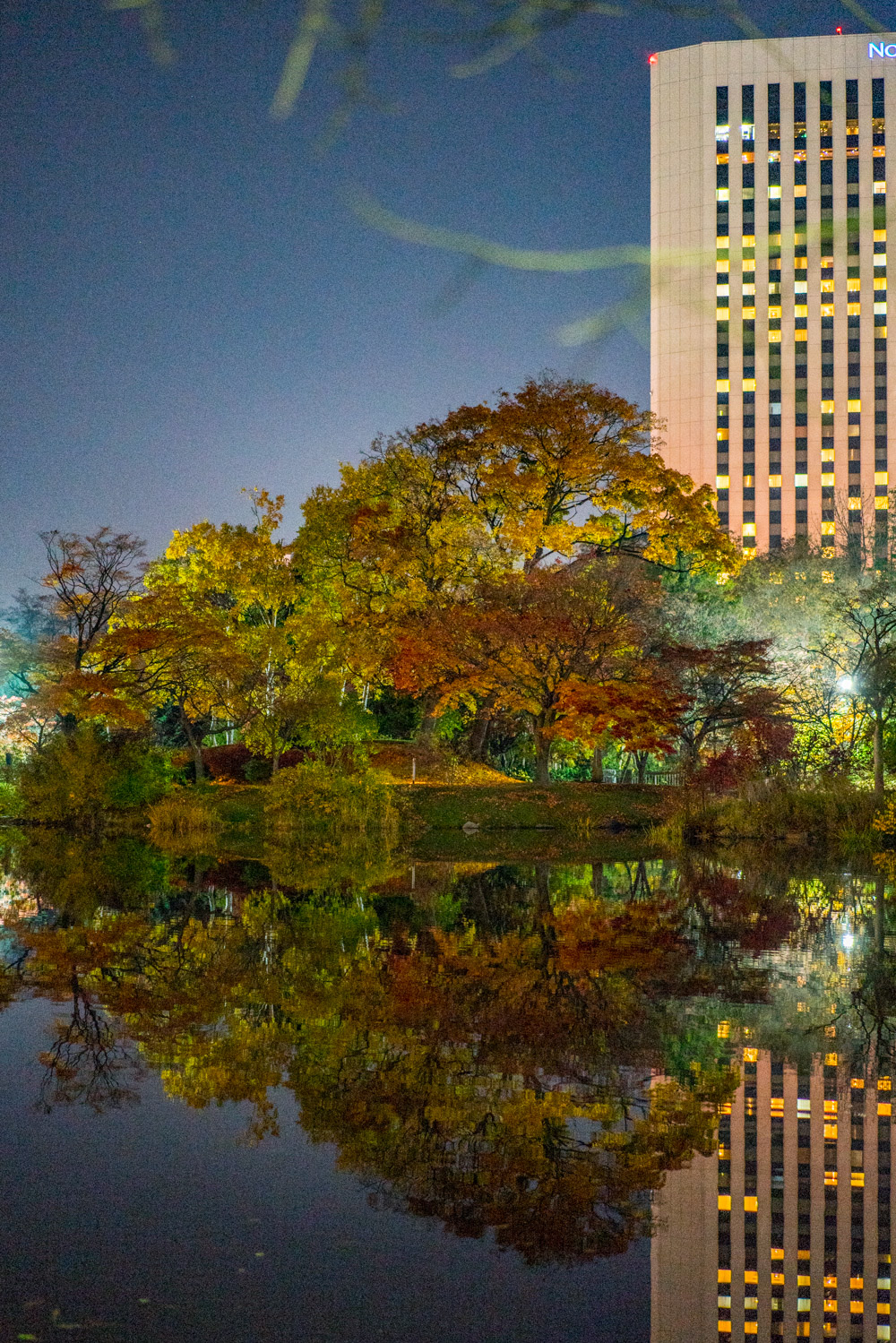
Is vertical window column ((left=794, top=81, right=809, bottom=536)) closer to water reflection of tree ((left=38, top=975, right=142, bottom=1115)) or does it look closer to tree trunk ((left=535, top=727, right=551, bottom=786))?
tree trunk ((left=535, top=727, right=551, bottom=786))

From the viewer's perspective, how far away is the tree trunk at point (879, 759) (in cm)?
2425

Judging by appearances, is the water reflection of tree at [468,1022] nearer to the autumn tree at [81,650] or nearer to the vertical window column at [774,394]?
the autumn tree at [81,650]

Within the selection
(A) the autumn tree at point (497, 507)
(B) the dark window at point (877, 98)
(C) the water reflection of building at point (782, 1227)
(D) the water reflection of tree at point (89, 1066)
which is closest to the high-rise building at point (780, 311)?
(B) the dark window at point (877, 98)

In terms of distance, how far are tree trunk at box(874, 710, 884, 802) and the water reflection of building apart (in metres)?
19.7

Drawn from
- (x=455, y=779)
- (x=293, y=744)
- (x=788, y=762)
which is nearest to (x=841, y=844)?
(x=788, y=762)

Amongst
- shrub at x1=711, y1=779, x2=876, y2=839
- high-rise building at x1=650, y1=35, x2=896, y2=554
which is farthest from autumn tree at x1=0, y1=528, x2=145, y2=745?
high-rise building at x1=650, y1=35, x2=896, y2=554

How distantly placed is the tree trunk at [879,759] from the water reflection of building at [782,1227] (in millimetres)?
19657

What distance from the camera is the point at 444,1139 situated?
199 inches

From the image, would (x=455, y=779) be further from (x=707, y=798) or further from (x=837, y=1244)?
(x=837, y=1244)

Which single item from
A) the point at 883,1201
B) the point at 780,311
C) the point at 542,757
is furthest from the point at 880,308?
the point at 883,1201

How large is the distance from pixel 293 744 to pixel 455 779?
22.7 ft

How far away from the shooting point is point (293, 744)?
128 feet

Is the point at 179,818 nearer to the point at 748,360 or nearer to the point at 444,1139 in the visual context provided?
the point at 444,1139

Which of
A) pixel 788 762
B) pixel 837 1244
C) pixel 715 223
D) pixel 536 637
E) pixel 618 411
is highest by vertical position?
pixel 715 223
